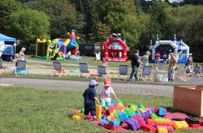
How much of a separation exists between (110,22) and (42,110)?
7016 centimetres

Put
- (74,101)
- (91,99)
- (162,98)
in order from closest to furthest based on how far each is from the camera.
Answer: (91,99) → (74,101) → (162,98)

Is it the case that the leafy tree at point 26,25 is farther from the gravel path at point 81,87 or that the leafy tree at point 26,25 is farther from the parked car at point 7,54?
the gravel path at point 81,87

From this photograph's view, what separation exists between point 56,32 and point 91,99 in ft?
258

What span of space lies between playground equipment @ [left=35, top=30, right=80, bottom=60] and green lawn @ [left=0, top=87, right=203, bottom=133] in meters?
34.2

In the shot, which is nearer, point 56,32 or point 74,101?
point 74,101

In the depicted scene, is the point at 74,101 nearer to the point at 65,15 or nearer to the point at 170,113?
the point at 170,113

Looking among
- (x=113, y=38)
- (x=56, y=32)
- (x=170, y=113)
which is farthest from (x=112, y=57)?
(x=170, y=113)

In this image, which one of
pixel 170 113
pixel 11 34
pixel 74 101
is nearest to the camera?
pixel 170 113

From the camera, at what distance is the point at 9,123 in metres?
9.93

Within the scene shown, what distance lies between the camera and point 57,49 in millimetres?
52281

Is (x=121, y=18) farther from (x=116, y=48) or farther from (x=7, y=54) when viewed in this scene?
(x=7, y=54)

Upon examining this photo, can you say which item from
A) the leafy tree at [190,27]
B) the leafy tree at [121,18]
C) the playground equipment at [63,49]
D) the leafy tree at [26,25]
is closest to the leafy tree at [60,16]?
the leafy tree at [121,18]

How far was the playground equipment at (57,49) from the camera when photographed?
5191cm

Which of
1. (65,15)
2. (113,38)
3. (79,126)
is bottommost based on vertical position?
(79,126)
